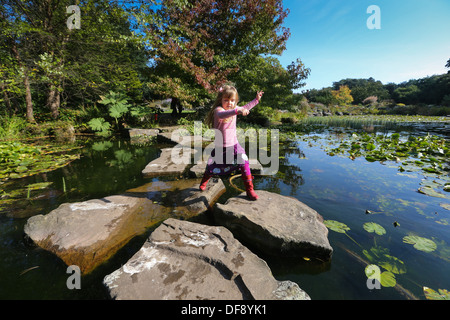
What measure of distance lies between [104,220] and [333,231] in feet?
8.46

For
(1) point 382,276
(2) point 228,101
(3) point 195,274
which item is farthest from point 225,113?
(1) point 382,276

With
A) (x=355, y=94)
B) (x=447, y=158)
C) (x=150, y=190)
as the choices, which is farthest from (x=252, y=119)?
(x=355, y=94)

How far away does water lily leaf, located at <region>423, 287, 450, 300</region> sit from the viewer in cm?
126

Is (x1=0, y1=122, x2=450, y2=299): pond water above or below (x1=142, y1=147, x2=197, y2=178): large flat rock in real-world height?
below

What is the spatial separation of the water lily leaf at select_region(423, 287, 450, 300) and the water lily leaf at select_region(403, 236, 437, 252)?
1.81ft

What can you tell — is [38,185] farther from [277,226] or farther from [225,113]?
[277,226]

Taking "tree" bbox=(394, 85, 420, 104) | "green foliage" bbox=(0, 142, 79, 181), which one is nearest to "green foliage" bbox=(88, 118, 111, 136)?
"green foliage" bbox=(0, 142, 79, 181)

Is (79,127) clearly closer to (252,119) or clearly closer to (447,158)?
(252,119)

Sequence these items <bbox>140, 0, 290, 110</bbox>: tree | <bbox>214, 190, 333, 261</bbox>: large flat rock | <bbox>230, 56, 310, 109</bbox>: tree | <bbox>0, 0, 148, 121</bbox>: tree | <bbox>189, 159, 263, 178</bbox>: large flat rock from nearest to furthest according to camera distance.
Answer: <bbox>214, 190, 333, 261</bbox>: large flat rock, <bbox>189, 159, 263, 178</bbox>: large flat rock, <bbox>0, 0, 148, 121</bbox>: tree, <bbox>140, 0, 290, 110</bbox>: tree, <bbox>230, 56, 310, 109</bbox>: tree

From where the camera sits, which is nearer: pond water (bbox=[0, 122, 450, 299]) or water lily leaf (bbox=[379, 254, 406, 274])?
pond water (bbox=[0, 122, 450, 299])

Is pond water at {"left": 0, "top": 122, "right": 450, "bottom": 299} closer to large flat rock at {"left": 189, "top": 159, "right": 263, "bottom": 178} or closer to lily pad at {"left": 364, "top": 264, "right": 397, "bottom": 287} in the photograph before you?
lily pad at {"left": 364, "top": 264, "right": 397, "bottom": 287}

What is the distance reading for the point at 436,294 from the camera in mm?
1281

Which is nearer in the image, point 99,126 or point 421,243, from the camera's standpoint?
point 421,243

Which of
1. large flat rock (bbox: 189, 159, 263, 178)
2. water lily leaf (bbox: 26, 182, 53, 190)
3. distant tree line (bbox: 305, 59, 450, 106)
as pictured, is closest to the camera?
water lily leaf (bbox: 26, 182, 53, 190)
